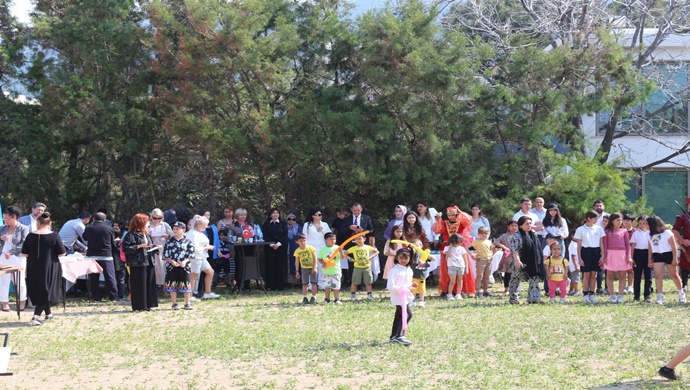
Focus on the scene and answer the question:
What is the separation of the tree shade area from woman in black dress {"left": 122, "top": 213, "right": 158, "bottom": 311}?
4254 millimetres

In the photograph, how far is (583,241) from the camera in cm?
1464

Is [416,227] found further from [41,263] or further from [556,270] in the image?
[41,263]

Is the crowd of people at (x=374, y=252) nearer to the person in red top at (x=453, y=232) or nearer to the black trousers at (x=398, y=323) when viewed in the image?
the person in red top at (x=453, y=232)

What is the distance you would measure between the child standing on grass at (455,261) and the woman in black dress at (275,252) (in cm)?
391

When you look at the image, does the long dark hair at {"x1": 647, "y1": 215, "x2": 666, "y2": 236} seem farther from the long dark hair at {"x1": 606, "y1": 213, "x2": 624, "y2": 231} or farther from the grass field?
the grass field

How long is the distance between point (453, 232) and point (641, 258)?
10.4 ft

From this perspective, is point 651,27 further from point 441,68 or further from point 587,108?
point 441,68

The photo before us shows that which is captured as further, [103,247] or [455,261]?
[103,247]

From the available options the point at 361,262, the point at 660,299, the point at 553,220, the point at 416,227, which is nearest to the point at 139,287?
the point at 361,262

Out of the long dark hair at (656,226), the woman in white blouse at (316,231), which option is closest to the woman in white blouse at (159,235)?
the woman in white blouse at (316,231)

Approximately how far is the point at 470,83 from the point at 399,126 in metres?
1.73

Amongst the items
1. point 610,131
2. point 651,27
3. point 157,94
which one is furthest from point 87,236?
point 651,27

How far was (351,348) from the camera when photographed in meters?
9.62

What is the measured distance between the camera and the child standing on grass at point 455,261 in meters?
14.9
